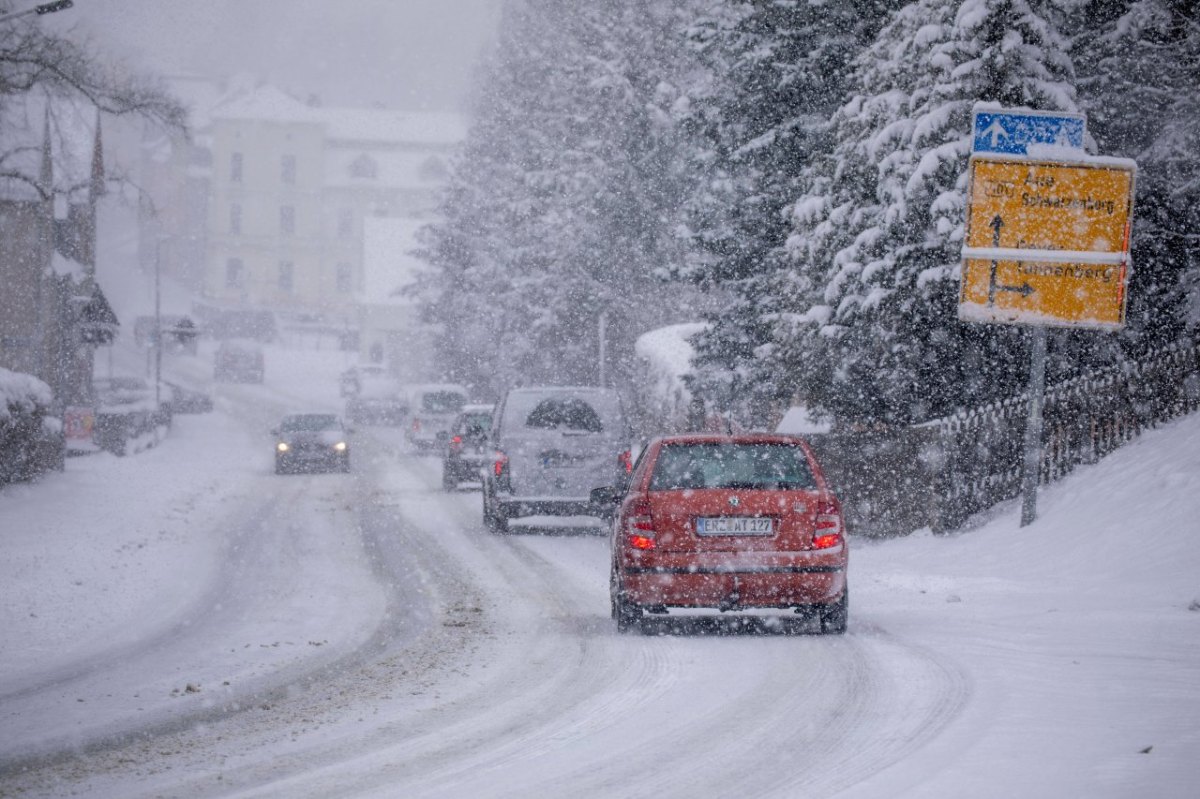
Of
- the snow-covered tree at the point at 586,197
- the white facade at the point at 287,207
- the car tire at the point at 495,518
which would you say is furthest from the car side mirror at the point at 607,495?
the white facade at the point at 287,207

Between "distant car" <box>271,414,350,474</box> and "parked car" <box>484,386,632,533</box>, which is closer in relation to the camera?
"parked car" <box>484,386,632,533</box>

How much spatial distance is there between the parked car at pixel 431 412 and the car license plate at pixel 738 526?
34.6m

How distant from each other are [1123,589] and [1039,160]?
4849mm

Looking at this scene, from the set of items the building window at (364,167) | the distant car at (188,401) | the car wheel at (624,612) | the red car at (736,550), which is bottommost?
the distant car at (188,401)

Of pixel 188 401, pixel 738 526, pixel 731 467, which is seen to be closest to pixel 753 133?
pixel 731 467

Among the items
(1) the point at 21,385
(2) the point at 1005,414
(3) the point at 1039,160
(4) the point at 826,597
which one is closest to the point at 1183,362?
(2) the point at 1005,414

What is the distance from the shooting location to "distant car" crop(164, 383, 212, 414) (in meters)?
Result: 63.3

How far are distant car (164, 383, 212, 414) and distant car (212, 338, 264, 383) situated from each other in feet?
49.8

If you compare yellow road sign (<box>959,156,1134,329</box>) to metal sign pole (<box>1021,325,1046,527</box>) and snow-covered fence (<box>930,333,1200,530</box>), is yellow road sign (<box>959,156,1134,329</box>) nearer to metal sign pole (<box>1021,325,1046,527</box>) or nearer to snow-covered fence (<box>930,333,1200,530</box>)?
metal sign pole (<box>1021,325,1046,527</box>)

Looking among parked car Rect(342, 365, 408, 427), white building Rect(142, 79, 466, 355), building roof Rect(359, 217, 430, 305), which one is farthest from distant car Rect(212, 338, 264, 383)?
white building Rect(142, 79, 466, 355)

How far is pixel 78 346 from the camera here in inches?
1807

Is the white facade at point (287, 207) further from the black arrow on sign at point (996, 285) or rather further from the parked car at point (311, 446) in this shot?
the black arrow on sign at point (996, 285)

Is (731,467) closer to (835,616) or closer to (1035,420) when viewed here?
(835,616)

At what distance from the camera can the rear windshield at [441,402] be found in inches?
1815
